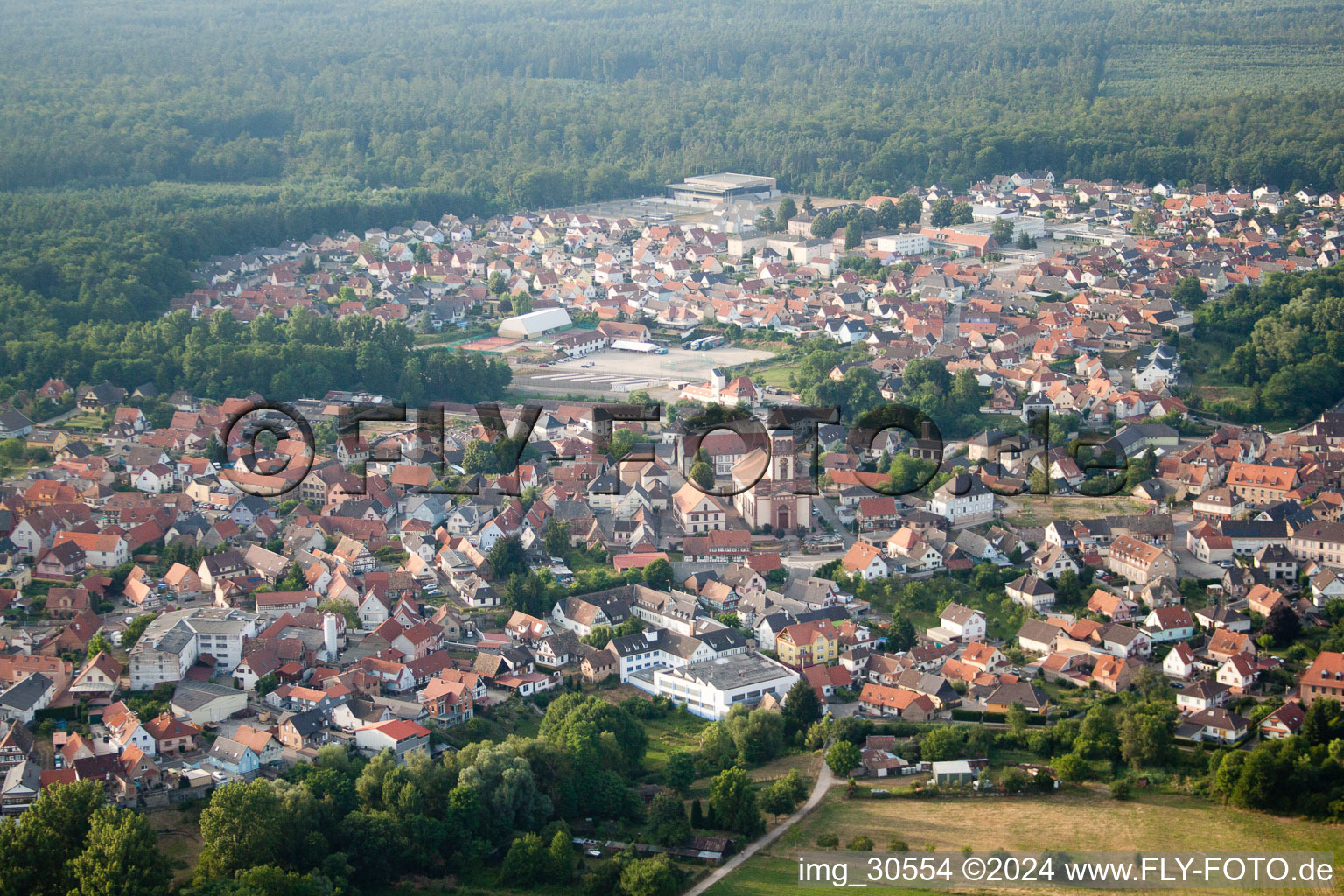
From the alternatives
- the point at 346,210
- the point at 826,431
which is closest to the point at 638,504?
the point at 826,431

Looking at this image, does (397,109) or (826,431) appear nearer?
(826,431)

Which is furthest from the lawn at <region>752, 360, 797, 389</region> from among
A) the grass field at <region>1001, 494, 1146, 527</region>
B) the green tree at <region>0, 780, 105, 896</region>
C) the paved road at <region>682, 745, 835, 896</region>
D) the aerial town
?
the green tree at <region>0, 780, 105, 896</region>

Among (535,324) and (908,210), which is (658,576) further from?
(908,210)

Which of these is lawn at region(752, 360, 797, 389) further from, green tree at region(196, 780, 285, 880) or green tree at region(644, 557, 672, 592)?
green tree at region(196, 780, 285, 880)

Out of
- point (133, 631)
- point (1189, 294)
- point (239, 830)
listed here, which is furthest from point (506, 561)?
point (1189, 294)

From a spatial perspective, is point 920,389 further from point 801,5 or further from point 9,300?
point 801,5
